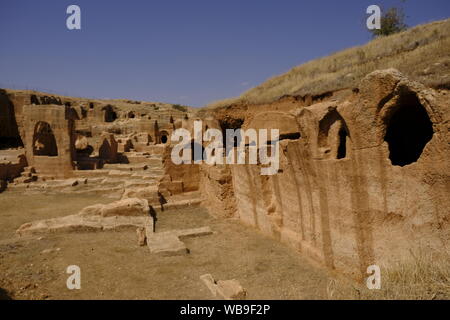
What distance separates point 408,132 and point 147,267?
5205 millimetres

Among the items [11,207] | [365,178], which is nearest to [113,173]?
[11,207]

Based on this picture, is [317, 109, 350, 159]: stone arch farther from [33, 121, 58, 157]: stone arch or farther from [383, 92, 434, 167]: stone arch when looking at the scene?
[33, 121, 58, 157]: stone arch

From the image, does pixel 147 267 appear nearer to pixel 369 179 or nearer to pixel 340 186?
pixel 340 186

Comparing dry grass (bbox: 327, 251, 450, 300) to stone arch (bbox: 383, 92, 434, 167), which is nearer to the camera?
dry grass (bbox: 327, 251, 450, 300)

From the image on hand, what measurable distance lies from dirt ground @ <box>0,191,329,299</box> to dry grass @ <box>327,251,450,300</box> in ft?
3.08

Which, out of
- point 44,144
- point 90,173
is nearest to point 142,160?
point 90,173

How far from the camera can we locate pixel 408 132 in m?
5.62

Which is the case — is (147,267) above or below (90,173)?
below

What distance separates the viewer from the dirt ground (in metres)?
4.82

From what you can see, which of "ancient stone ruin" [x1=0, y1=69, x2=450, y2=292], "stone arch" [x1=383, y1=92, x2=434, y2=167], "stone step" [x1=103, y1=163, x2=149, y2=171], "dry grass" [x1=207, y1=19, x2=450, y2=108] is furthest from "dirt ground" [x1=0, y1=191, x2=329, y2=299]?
"stone step" [x1=103, y1=163, x2=149, y2=171]

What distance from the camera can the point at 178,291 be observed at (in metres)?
4.91

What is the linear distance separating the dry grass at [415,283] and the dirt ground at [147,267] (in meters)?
0.94

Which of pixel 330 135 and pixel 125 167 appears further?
pixel 125 167

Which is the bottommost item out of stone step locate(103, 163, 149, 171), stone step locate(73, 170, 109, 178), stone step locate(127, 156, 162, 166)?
stone step locate(73, 170, 109, 178)
